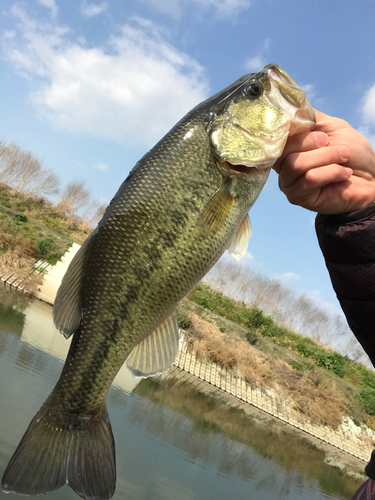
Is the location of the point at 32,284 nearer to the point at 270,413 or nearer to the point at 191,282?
the point at 270,413

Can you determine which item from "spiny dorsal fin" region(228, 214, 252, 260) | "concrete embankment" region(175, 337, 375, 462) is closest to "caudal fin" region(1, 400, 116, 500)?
"spiny dorsal fin" region(228, 214, 252, 260)

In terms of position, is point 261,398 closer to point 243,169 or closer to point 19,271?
point 19,271

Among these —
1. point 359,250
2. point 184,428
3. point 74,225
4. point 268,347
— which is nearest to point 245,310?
point 268,347

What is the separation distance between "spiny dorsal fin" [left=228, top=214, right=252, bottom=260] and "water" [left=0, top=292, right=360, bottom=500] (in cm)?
669

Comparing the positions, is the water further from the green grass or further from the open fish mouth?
the green grass

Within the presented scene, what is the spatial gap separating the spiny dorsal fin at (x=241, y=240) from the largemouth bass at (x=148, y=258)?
72mm

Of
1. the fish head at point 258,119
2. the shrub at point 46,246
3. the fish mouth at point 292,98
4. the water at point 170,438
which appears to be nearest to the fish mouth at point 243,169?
the fish head at point 258,119

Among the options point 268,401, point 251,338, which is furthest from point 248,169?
point 251,338

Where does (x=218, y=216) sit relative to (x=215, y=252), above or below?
above

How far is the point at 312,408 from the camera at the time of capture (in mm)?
23875

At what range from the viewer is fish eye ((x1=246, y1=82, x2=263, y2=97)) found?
231cm

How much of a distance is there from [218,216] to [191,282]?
16.4 inches

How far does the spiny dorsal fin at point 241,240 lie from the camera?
231 cm

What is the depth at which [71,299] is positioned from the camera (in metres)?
2.18
